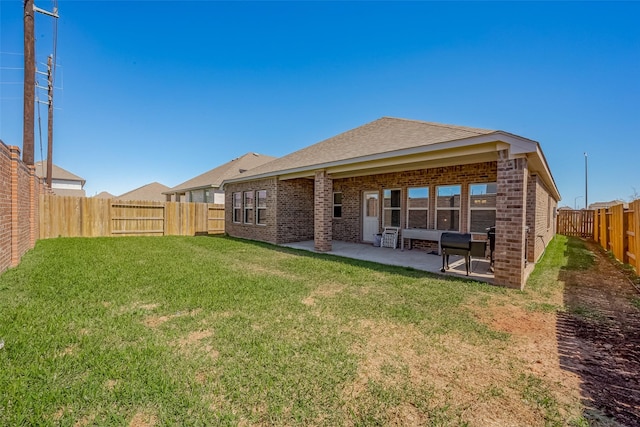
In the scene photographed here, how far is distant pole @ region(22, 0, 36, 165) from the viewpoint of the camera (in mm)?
9933

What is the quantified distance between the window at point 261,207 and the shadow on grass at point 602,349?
11.2m

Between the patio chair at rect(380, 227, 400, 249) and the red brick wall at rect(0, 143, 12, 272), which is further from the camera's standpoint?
the patio chair at rect(380, 227, 400, 249)

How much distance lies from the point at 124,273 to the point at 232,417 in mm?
6017

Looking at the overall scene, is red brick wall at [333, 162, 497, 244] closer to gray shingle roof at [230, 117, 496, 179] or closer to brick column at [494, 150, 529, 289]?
gray shingle roof at [230, 117, 496, 179]

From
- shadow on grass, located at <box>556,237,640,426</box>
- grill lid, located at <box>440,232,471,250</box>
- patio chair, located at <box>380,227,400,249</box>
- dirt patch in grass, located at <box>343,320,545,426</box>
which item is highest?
grill lid, located at <box>440,232,471,250</box>

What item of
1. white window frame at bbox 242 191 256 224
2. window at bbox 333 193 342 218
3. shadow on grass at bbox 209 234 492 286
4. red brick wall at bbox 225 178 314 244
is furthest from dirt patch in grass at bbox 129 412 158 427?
white window frame at bbox 242 191 256 224

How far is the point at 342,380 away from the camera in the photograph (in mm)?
2652

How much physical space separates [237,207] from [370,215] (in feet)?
25.2

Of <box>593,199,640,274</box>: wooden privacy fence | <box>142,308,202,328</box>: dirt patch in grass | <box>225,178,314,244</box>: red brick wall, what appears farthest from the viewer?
<box>225,178,314,244</box>: red brick wall

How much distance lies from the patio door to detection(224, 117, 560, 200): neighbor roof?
6.24 feet

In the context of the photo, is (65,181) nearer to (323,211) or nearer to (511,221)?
(323,211)

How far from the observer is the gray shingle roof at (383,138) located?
7913 mm

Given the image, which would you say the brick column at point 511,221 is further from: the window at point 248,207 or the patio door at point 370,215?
the window at point 248,207

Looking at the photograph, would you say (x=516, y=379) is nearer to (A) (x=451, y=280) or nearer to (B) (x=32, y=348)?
(A) (x=451, y=280)
